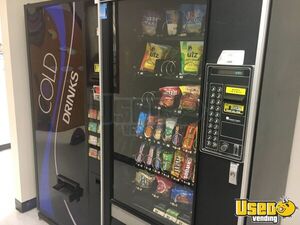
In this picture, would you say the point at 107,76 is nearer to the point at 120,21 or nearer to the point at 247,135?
the point at 120,21

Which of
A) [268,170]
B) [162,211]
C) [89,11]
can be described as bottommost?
[162,211]

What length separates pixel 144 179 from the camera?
5.93ft

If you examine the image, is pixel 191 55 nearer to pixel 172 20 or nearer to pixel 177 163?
pixel 172 20

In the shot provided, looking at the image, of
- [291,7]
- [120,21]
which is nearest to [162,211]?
[120,21]

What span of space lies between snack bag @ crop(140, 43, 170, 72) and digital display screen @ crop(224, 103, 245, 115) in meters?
0.65

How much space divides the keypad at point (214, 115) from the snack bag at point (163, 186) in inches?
24.0

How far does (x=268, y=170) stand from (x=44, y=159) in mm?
1876

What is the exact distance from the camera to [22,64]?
239 cm

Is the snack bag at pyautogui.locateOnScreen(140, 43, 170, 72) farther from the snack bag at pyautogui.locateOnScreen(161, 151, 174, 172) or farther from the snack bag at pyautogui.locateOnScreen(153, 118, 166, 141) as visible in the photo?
the snack bag at pyautogui.locateOnScreen(161, 151, 174, 172)

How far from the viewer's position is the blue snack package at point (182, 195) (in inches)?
62.9

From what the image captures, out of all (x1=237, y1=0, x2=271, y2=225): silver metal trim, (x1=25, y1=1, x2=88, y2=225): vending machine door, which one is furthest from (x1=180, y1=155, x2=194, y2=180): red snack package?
(x1=25, y1=1, x2=88, y2=225): vending machine door

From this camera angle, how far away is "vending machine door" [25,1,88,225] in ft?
6.12

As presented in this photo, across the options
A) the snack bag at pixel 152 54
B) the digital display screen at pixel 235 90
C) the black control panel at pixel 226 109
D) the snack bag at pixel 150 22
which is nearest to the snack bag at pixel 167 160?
the black control panel at pixel 226 109

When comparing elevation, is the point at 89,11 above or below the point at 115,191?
above
